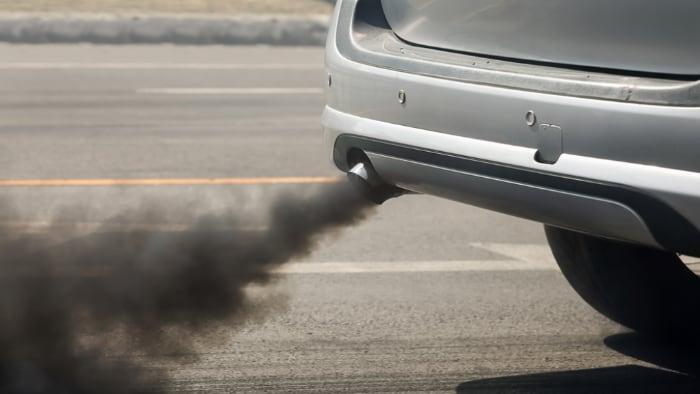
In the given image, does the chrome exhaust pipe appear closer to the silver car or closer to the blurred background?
the silver car

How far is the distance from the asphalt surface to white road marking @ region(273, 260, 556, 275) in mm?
13

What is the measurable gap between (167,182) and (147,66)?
6.27 m

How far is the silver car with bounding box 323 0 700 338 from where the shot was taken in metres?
2.98

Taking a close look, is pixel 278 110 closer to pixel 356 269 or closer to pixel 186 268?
pixel 356 269

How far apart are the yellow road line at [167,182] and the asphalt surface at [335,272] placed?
6cm

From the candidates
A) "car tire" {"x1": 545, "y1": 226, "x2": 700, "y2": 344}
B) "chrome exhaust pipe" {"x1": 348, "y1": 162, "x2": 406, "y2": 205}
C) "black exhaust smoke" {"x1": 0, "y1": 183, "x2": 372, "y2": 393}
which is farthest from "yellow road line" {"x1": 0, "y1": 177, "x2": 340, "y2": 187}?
"chrome exhaust pipe" {"x1": 348, "y1": 162, "x2": 406, "y2": 205}

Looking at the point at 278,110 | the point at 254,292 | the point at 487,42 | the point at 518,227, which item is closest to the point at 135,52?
the point at 278,110

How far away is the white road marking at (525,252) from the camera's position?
5.76 m

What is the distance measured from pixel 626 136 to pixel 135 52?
39.9 feet

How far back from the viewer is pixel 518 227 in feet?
21.2

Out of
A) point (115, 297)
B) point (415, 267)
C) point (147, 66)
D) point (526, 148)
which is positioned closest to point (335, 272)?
point (415, 267)

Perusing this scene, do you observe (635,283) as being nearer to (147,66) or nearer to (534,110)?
(534,110)

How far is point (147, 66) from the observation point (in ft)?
44.5

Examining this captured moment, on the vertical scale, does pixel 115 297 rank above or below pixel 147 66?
above
